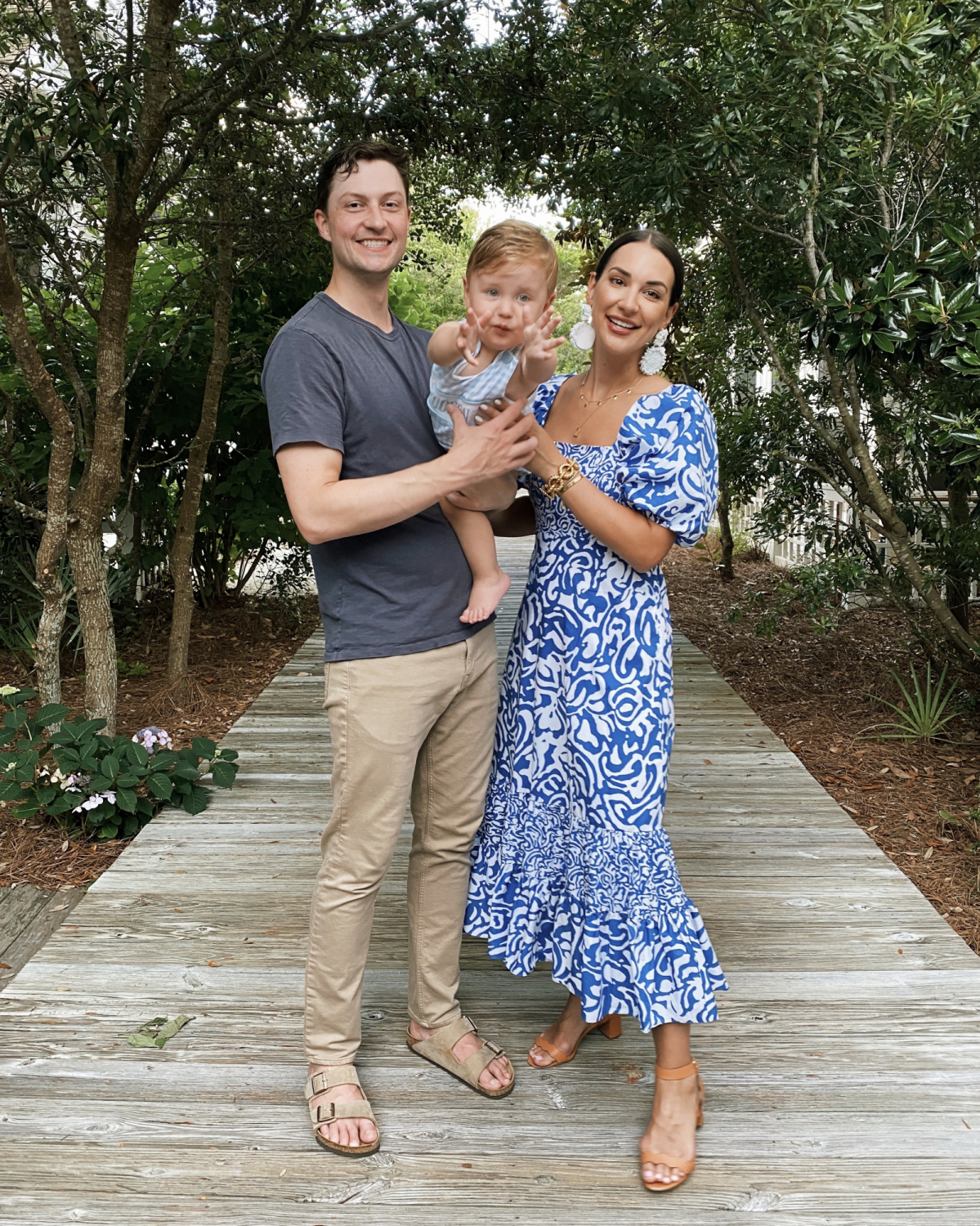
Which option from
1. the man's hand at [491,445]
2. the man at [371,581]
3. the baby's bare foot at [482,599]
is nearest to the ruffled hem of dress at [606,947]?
the man at [371,581]

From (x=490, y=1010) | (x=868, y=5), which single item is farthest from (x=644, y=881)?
(x=868, y=5)

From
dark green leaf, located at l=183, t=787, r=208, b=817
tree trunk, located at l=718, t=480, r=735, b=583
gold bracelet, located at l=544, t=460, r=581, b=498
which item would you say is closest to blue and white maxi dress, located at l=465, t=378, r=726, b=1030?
gold bracelet, located at l=544, t=460, r=581, b=498

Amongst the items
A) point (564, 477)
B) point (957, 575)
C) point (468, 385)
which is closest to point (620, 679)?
point (564, 477)

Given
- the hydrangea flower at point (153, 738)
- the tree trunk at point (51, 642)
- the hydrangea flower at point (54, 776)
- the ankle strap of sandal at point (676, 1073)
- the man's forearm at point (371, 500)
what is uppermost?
the man's forearm at point (371, 500)

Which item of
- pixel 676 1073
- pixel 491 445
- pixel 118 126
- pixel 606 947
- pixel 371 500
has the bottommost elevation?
pixel 676 1073

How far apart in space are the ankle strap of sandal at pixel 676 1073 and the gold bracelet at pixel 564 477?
3.89 feet

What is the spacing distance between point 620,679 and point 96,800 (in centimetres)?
236

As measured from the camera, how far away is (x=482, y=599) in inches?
86.0

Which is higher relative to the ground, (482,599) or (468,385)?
(468,385)

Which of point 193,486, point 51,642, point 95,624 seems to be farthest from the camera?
point 193,486

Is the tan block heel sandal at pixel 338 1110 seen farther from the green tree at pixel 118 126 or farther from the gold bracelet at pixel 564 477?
the green tree at pixel 118 126

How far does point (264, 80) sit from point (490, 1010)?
3421 millimetres

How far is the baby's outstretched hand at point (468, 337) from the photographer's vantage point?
1886 mm

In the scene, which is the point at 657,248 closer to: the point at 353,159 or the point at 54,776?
the point at 353,159
